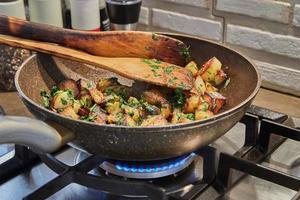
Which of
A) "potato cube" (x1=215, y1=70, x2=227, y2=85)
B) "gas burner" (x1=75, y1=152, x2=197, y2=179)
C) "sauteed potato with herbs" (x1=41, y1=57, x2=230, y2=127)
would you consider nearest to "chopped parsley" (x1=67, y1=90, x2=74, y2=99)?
"sauteed potato with herbs" (x1=41, y1=57, x2=230, y2=127)

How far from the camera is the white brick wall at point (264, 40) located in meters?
1.03

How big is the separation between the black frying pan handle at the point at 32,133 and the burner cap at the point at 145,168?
113 mm

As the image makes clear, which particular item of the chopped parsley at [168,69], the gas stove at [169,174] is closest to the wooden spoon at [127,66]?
the chopped parsley at [168,69]

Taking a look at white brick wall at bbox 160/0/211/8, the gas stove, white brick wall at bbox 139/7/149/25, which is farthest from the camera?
white brick wall at bbox 139/7/149/25

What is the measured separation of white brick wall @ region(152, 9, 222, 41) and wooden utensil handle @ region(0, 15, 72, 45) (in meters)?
0.40

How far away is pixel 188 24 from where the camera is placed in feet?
3.84

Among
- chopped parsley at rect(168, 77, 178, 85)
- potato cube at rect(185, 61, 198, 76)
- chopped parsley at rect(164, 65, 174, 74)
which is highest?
chopped parsley at rect(164, 65, 174, 74)

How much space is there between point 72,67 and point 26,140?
0.99 ft

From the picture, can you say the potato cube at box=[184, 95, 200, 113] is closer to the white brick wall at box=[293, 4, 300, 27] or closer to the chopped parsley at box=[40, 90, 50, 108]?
the chopped parsley at box=[40, 90, 50, 108]

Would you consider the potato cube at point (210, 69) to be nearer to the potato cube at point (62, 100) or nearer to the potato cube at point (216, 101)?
the potato cube at point (216, 101)

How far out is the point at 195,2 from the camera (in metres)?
1.13

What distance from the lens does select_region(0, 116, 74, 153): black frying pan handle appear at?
59 centimetres

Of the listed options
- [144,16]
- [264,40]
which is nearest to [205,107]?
[264,40]

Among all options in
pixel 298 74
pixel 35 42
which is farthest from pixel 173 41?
pixel 298 74
